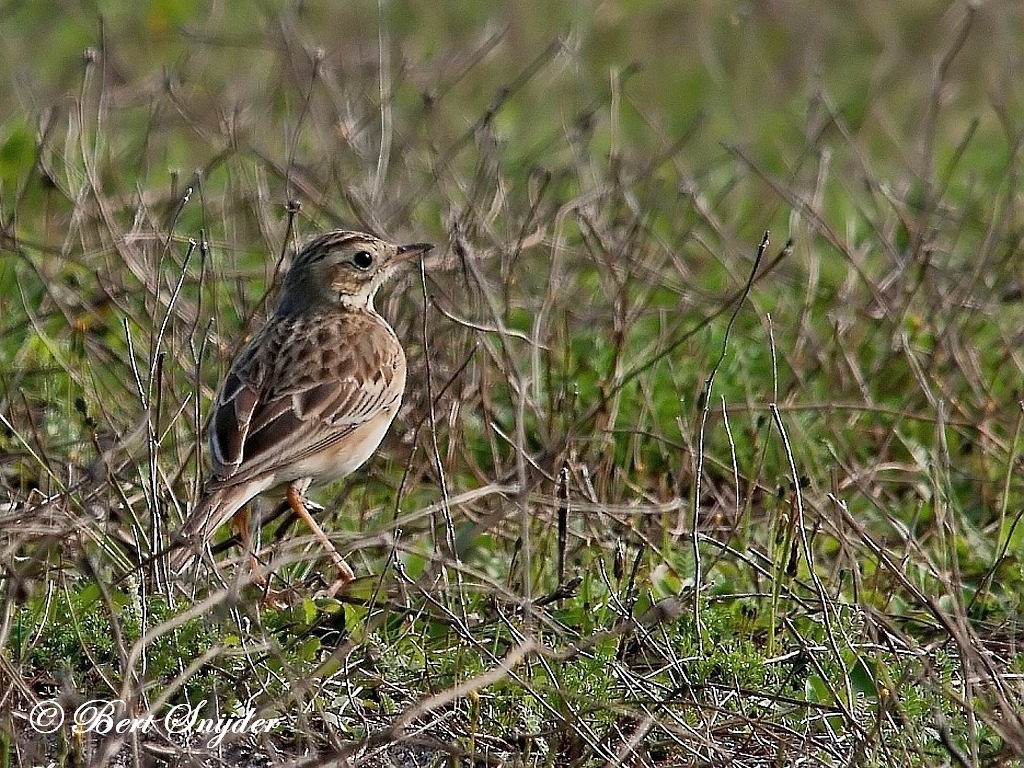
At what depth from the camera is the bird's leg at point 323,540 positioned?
16.3 feet

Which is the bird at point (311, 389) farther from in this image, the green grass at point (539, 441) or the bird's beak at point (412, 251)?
the green grass at point (539, 441)

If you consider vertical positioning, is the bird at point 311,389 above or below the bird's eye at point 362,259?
below

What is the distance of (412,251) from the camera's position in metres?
6.62

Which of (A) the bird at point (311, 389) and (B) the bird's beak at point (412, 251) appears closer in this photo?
(A) the bird at point (311, 389)

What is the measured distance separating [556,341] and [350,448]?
54.1 inches

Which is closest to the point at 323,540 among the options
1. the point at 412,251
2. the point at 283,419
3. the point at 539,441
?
the point at 283,419

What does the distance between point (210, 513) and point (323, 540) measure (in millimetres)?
562

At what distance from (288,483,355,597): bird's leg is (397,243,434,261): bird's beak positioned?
104cm

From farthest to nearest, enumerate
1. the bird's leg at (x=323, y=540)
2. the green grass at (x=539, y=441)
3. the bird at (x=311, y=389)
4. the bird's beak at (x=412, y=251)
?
the bird's beak at (x=412, y=251), the bird at (x=311, y=389), the bird's leg at (x=323, y=540), the green grass at (x=539, y=441)

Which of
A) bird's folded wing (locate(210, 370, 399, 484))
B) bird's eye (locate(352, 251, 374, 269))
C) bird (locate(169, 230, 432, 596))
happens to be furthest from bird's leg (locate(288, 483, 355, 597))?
bird's eye (locate(352, 251, 374, 269))

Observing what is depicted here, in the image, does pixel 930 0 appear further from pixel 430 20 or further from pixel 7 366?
pixel 7 366

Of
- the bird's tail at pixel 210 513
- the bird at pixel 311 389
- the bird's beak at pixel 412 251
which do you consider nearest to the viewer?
the bird's tail at pixel 210 513

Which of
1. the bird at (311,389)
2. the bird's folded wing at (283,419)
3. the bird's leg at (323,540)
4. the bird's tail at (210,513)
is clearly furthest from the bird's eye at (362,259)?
the bird's tail at (210,513)

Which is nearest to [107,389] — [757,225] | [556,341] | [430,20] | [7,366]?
[7,366]
